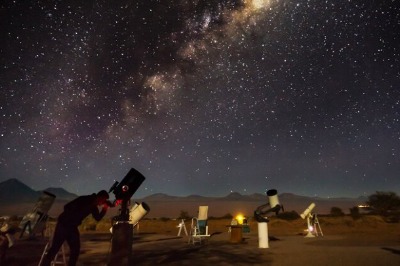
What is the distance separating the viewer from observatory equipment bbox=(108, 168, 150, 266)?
5930mm

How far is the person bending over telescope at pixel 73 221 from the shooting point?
6262 mm

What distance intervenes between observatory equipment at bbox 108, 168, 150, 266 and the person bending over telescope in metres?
0.35

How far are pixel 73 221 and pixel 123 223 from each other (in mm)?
1052

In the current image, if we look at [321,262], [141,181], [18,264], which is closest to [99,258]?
[18,264]

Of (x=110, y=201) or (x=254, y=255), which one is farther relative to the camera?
(x=254, y=255)

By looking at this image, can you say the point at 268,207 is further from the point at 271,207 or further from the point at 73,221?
the point at 73,221

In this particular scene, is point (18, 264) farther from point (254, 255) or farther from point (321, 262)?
point (321, 262)

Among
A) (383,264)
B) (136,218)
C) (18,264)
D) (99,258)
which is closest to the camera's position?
(383,264)

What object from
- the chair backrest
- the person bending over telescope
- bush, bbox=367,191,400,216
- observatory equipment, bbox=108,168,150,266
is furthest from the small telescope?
bush, bbox=367,191,400,216

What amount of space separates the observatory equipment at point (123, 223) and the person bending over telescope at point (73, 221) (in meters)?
0.35

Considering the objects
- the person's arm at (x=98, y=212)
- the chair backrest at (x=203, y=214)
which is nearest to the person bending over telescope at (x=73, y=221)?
the person's arm at (x=98, y=212)

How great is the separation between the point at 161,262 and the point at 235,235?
5.93 meters

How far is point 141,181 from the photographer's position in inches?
263

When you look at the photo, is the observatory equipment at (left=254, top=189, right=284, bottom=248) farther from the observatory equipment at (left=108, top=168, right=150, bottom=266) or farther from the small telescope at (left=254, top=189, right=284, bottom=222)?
the observatory equipment at (left=108, top=168, right=150, bottom=266)
